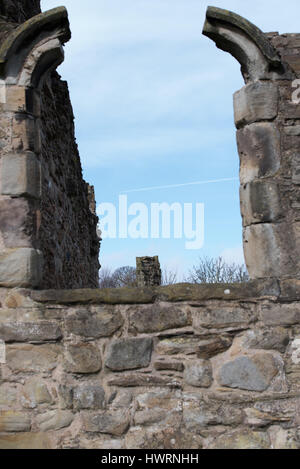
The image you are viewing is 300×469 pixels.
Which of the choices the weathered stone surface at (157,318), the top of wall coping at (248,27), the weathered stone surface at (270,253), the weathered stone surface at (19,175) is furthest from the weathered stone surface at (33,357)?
the top of wall coping at (248,27)

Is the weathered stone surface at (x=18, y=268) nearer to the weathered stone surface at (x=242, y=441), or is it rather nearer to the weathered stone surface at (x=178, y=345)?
the weathered stone surface at (x=178, y=345)

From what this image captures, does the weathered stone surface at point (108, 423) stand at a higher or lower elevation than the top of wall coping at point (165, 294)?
lower

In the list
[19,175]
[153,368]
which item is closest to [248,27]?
[19,175]

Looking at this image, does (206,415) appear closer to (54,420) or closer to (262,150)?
(54,420)

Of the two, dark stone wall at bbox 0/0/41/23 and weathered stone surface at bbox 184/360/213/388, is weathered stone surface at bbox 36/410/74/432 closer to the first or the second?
weathered stone surface at bbox 184/360/213/388

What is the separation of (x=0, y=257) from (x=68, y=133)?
341cm

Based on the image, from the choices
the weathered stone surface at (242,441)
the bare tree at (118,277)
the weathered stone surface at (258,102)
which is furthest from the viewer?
the bare tree at (118,277)

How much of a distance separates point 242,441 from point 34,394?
134 cm

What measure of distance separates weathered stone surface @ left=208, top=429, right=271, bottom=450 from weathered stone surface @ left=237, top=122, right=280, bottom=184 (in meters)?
1.65

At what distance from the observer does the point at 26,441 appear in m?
3.52

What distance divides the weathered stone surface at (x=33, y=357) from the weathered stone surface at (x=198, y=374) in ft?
2.76

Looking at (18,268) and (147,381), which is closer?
(147,381)

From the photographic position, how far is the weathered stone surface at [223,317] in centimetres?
359

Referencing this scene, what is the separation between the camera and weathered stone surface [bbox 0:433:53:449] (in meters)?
3.52
